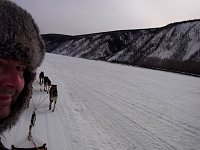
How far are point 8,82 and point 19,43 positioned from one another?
233mm

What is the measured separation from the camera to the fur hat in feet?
5.13

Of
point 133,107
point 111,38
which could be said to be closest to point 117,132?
point 133,107

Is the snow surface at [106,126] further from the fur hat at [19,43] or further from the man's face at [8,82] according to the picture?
the man's face at [8,82]

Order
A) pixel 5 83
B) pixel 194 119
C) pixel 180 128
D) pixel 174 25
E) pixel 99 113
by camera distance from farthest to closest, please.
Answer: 1. pixel 174 25
2. pixel 194 119
3. pixel 99 113
4. pixel 180 128
5. pixel 5 83

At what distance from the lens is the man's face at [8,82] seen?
149 cm

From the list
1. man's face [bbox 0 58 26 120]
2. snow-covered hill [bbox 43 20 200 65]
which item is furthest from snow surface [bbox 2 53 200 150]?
snow-covered hill [bbox 43 20 200 65]

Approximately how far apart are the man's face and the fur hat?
1.7 inches

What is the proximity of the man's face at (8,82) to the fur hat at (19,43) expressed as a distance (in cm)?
4

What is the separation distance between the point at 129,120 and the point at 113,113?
962 mm

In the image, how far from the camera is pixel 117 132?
817 cm

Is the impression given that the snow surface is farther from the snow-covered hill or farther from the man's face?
the snow-covered hill

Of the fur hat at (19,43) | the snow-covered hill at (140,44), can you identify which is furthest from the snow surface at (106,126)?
the snow-covered hill at (140,44)

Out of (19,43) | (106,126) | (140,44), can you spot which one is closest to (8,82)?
(19,43)

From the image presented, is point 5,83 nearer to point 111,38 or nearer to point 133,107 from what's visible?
point 133,107
